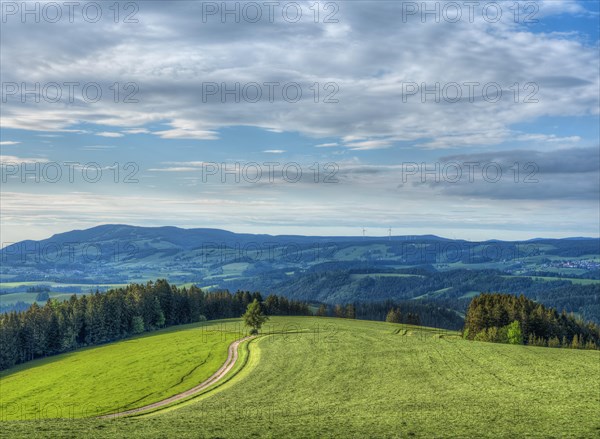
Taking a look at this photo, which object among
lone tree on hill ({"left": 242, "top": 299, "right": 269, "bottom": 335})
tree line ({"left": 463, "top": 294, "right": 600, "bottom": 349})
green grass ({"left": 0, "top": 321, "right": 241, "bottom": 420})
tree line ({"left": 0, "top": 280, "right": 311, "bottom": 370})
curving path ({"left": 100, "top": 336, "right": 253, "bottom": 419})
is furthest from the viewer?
tree line ({"left": 0, "top": 280, "right": 311, "bottom": 370})

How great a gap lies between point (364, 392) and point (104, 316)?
109464mm

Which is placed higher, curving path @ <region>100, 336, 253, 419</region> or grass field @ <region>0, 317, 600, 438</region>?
grass field @ <region>0, 317, 600, 438</region>

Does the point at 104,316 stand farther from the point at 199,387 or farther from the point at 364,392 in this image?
the point at 364,392

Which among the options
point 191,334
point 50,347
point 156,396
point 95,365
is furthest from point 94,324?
point 156,396

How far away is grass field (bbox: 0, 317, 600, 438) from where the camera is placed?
39.2 m

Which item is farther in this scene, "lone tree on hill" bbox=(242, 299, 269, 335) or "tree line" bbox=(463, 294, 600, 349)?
"tree line" bbox=(463, 294, 600, 349)

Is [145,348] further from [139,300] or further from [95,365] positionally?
[139,300]

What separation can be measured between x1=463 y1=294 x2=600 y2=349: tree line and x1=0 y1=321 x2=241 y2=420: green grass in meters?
61.0

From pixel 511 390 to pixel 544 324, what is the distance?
86.5 meters

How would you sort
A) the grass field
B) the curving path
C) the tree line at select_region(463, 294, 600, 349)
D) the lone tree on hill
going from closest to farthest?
the grass field
the curving path
the lone tree on hill
the tree line at select_region(463, 294, 600, 349)

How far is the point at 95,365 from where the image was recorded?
99.2 meters

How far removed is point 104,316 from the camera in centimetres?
14875

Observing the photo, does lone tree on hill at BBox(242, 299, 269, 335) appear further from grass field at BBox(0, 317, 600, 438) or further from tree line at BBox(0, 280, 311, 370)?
tree line at BBox(0, 280, 311, 370)

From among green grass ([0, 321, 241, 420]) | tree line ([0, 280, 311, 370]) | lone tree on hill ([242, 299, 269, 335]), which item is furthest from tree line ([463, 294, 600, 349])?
tree line ([0, 280, 311, 370])
